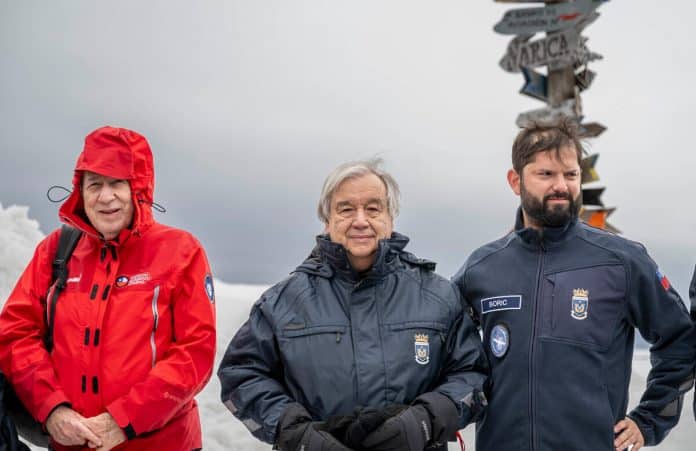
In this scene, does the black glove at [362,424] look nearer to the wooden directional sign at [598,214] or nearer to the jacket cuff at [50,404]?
the jacket cuff at [50,404]

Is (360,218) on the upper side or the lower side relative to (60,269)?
upper

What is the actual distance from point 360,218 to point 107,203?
1.27 metres

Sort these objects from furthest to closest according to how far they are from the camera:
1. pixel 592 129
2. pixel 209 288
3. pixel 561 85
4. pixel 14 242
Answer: pixel 14 242 → pixel 561 85 → pixel 592 129 → pixel 209 288

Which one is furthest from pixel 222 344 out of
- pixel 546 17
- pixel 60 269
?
pixel 546 17

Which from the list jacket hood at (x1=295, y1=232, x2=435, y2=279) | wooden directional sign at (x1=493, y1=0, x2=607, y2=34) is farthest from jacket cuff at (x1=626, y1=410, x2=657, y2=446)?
wooden directional sign at (x1=493, y1=0, x2=607, y2=34)

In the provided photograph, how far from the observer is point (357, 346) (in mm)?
2504

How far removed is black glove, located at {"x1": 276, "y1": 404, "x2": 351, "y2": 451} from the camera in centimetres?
225

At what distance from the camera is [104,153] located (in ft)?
9.63

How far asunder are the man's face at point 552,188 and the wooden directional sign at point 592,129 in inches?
187

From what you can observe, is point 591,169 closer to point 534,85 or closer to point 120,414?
point 534,85

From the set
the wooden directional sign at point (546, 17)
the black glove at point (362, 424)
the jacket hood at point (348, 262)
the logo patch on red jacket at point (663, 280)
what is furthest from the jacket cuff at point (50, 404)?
the wooden directional sign at point (546, 17)

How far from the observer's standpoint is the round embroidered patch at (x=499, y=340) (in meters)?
2.88

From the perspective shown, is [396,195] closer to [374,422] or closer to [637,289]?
[374,422]

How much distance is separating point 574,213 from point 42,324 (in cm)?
269
